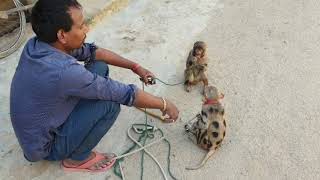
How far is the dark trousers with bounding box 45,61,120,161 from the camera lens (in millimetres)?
3164

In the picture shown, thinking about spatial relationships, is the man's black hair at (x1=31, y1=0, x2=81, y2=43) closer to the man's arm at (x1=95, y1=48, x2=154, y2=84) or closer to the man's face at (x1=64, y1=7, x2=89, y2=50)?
the man's face at (x1=64, y1=7, x2=89, y2=50)

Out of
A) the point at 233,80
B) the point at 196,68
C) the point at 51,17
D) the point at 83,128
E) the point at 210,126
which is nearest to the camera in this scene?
the point at 51,17

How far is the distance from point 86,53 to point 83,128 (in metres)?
0.65

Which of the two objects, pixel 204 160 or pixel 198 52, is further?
pixel 198 52

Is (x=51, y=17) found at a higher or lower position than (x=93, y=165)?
higher

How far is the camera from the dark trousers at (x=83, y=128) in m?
3.16

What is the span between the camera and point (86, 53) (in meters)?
3.51

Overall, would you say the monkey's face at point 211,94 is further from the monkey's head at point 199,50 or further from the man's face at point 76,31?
the man's face at point 76,31

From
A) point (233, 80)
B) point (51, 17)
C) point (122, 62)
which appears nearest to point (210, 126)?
point (122, 62)

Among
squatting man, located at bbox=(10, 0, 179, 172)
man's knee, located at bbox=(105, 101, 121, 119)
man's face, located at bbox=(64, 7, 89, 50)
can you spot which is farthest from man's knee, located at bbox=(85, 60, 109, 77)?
man's face, located at bbox=(64, 7, 89, 50)

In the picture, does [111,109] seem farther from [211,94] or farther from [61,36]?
[211,94]

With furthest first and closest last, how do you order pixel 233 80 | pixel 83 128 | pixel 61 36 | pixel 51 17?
pixel 233 80, pixel 83 128, pixel 61 36, pixel 51 17

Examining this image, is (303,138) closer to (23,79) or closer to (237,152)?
(237,152)

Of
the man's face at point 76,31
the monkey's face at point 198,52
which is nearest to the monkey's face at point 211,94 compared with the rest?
the monkey's face at point 198,52
